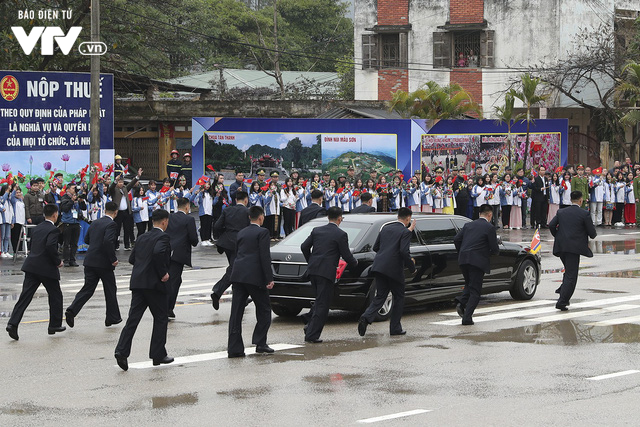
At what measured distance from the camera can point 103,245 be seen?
44.6ft

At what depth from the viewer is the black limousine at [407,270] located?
542 inches

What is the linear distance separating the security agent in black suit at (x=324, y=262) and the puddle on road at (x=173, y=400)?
3199 mm

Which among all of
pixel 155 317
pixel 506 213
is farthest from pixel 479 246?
pixel 506 213

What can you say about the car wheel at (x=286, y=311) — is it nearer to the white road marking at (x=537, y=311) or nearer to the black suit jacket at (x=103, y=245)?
the white road marking at (x=537, y=311)

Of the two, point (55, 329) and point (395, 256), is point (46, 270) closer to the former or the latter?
point (55, 329)

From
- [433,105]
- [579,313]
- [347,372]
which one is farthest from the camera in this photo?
[433,105]

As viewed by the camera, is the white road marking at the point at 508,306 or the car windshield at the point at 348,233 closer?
the car windshield at the point at 348,233

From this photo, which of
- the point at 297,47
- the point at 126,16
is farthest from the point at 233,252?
the point at 297,47

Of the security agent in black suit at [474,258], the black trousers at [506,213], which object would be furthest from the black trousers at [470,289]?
the black trousers at [506,213]

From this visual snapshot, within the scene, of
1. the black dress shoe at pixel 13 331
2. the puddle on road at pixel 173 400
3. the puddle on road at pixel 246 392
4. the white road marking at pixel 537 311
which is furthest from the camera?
the white road marking at pixel 537 311

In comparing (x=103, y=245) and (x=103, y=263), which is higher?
(x=103, y=245)

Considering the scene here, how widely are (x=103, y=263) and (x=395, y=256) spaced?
398 centimetres

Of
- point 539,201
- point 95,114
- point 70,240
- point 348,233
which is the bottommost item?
point 70,240

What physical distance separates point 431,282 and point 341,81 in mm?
40533
